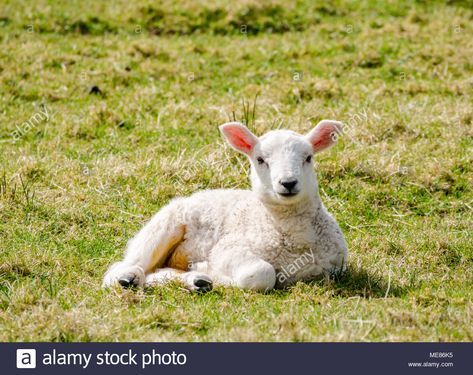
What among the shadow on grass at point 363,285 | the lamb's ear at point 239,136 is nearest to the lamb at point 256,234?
the lamb's ear at point 239,136

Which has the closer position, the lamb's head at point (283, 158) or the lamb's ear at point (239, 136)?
the lamb's head at point (283, 158)

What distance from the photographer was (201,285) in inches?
281

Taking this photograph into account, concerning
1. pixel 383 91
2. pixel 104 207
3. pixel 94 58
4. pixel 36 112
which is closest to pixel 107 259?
pixel 104 207

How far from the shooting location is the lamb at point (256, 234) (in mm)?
7184

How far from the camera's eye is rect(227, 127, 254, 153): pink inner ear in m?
7.59

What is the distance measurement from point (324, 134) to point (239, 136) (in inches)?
27.6

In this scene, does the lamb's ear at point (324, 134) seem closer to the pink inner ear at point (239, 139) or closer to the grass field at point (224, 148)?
the pink inner ear at point (239, 139)

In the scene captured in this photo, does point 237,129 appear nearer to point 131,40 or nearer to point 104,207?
point 104,207

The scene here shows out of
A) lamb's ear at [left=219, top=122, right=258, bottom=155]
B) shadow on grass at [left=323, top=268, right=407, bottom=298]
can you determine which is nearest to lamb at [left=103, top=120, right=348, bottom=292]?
lamb's ear at [left=219, top=122, right=258, bottom=155]

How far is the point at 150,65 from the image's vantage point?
1406 centimetres

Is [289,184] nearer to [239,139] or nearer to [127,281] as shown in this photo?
[239,139]

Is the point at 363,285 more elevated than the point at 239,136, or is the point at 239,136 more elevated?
the point at 239,136

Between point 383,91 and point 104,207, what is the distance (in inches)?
199

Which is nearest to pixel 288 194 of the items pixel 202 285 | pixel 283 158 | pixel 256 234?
pixel 283 158
